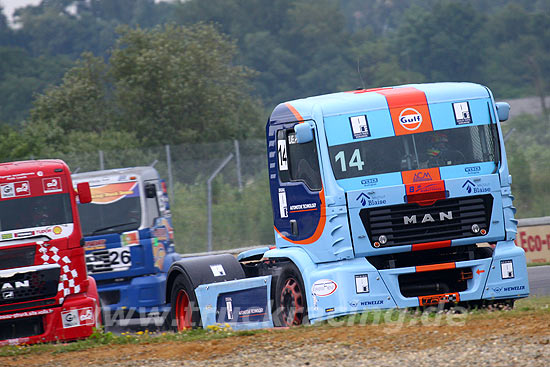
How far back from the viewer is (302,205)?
1066 cm

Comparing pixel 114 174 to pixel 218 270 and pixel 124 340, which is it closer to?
pixel 218 270

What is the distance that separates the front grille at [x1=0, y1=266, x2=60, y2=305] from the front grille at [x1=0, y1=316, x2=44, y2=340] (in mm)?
270

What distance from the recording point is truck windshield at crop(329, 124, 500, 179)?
Answer: 10.3 m

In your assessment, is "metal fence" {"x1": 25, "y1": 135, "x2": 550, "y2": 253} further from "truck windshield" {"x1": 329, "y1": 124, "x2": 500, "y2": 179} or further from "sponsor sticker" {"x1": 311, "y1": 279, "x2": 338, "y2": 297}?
"sponsor sticker" {"x1": 311, "y1": 279, "x2": 338, "y2": 297}

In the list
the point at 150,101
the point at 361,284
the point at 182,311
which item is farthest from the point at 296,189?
the point at 150,101

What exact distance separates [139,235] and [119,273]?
741 mm

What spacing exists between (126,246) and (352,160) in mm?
6565

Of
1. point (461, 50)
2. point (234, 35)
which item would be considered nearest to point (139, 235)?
point (461, 50)

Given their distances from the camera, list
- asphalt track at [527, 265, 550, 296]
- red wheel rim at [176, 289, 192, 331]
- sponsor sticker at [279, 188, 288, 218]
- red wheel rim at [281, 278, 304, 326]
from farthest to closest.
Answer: asphalt track at [527, 265, 550, 296] < red wheel rim at [176, 289, 192, 331] < sponsor sticker at [279, 188, 288, 218] < red wheel rim at [281, 278, 304, 326]

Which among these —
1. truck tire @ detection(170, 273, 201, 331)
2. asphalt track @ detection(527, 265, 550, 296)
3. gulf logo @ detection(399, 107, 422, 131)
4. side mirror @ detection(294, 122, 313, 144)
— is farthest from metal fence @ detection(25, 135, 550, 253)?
gulf logo @ detection(399, 107, 422, 131)

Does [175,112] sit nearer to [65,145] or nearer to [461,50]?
[65,145]

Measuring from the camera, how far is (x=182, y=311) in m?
12.8

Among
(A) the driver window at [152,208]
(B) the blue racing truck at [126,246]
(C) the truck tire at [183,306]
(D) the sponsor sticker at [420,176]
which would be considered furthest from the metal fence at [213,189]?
(D) the sponsor sticker at [420,176]

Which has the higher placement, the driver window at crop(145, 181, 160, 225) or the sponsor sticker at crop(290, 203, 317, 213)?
the driver window at crop(145, 181, 160, 225)
